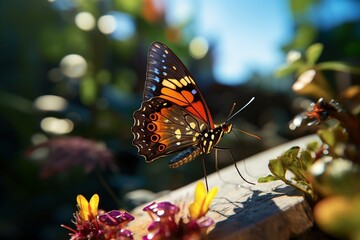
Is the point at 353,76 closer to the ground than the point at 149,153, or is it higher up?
higher up

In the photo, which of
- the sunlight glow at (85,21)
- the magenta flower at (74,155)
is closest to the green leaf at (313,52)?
the magenta flower at (74,155)

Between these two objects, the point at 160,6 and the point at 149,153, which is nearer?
the point at 149,153

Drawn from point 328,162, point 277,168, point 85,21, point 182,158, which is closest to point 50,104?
point 85,21

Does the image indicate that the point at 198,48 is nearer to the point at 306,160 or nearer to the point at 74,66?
the point at 74,66

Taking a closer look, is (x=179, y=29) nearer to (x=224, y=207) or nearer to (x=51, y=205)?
(x=51, y=205)

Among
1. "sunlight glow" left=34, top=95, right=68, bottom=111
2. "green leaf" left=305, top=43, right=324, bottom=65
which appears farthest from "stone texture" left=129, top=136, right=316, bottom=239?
"sunlight glow" left=34, top=95, right=68, bottom=111

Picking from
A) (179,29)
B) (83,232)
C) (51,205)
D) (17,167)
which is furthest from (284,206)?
(179,29)

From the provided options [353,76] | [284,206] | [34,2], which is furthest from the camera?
[34,2]
